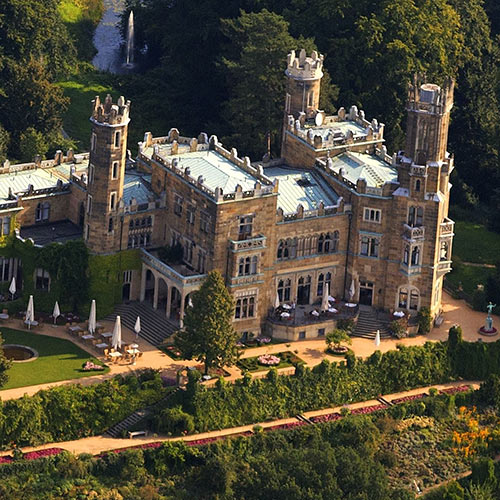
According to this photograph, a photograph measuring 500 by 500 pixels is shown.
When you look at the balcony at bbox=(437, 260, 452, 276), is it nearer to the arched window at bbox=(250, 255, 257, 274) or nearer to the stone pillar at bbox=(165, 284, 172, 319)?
the arched window at bbox=(250, 255, 257, 274)

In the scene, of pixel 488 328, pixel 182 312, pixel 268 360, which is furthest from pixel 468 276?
pixel 182 312

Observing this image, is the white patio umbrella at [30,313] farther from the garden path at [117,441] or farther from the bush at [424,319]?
the bush at [424,319]

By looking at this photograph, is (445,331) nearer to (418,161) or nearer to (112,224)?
(418,161)

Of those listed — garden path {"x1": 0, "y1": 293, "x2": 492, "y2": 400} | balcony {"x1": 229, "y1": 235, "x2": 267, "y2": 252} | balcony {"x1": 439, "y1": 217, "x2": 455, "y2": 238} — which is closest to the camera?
garden path {"x1": 0, "y1": 293, "x2": 492, "y2": 400}

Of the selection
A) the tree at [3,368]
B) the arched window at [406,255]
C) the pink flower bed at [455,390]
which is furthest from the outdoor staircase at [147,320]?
the pink flower bed at [455,390]

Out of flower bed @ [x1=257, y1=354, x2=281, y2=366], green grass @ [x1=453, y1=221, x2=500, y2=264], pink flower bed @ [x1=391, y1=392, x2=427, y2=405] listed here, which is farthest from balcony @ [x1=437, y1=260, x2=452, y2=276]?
flower bed @ [x1=257, y1=354, x2=281, y2=366]

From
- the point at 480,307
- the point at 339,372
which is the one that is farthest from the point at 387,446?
the point at 480,307
